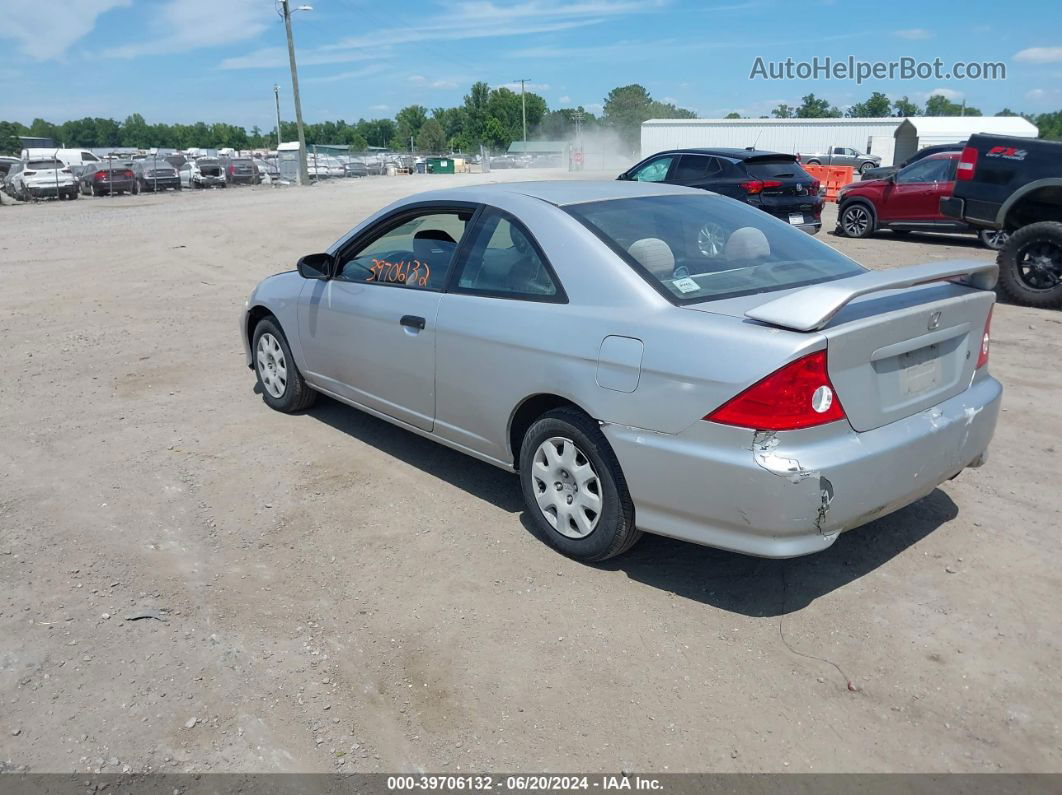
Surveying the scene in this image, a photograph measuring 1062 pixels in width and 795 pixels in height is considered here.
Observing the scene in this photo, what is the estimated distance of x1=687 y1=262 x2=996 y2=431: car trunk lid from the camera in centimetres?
304

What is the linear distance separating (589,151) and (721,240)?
3649 inches

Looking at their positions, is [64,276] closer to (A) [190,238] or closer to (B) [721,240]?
(A) [190,238]

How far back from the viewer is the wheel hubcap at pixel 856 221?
15.4 meters

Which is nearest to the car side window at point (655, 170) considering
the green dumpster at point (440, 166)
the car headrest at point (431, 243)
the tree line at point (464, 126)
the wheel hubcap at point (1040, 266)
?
the wheel hubcap at point (1040, 266)

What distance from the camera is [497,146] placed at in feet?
379

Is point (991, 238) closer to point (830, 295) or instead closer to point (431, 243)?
point (431, 243)

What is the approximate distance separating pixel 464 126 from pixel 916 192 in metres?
122

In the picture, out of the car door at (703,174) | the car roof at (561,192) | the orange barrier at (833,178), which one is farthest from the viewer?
the orange barrier at (833,178)

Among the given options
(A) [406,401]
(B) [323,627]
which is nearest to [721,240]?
(A) [406,401]

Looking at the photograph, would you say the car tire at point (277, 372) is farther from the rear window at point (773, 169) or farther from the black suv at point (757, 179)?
the rear window at point (773, 169)

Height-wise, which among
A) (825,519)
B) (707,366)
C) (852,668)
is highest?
(707,366)

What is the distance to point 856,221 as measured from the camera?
15.6m

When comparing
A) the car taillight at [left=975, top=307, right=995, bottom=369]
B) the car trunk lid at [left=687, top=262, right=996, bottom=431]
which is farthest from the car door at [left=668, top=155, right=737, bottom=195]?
the car trunk lid at [left=687, top=262, right=996, bottom=431]

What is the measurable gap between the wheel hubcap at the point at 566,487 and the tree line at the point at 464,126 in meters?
92.9
